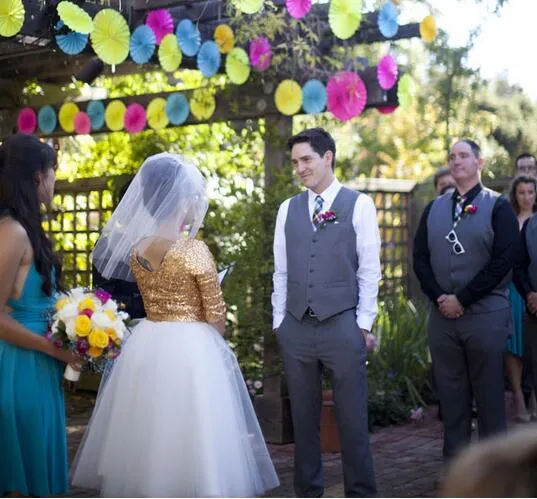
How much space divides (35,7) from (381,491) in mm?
3519

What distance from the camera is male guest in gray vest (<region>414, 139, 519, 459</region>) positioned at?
5.24m

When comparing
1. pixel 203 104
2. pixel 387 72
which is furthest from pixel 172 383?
pixel 203 104

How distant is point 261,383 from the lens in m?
6.97

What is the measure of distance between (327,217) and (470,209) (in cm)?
91

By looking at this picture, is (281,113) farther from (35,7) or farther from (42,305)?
(42,305)

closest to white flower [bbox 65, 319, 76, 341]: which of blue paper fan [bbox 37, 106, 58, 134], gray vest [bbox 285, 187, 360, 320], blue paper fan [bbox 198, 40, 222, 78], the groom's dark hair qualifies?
gray vest [bbox 285, 187, 360, 320]

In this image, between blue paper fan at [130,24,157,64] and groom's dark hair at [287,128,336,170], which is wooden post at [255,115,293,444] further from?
groom's dark hair at [287,128,336,170]

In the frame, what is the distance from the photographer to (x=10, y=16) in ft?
17.3

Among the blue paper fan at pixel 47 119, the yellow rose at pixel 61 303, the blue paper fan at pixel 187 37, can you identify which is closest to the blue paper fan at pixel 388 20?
the blue paper fan at pixel 187 37

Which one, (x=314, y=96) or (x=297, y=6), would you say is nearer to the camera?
(x=297, y=6)

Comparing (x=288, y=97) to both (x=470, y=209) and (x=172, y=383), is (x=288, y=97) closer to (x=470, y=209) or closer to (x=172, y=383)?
(x=470, y=209)

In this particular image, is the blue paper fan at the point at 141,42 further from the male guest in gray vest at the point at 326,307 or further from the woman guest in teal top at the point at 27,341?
the woman guest in teal top at the point at 27,341

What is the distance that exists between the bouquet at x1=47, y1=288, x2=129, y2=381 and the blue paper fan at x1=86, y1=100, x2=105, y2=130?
14.9 feet

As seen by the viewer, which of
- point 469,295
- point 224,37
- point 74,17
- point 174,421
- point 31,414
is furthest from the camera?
point 224,37
